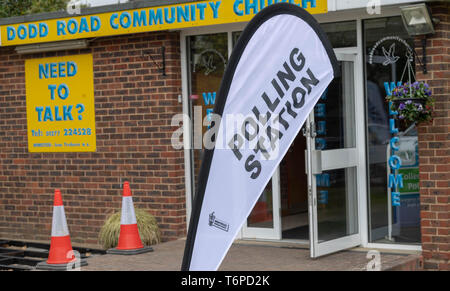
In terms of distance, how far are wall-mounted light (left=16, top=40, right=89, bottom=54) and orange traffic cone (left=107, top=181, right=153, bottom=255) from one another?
95.7 inches

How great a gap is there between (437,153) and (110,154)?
4.33 meters

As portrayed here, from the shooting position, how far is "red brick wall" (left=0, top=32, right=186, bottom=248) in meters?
9.34

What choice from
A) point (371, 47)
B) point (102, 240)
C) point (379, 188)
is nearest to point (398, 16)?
point (371, 47)

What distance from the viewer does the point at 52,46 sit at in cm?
993

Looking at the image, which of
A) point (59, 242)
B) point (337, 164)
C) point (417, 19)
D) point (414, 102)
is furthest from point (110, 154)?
point (417, 19)

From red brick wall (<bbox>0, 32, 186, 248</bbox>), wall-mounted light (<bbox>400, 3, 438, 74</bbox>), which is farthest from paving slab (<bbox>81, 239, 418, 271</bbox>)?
wall-mounted light (<bbox>400, 3, 438, 74</bbox>)

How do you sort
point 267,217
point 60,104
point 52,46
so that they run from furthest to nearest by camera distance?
1. point 60,104
2. point 52,46
3. point 267,217

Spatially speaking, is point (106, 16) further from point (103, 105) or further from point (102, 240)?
point (102, 240)

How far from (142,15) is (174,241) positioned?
9.35 ft

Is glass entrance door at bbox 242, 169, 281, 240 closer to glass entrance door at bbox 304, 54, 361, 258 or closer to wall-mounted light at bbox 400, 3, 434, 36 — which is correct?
glass entrance door at bbox 304, 54, 361, 258
